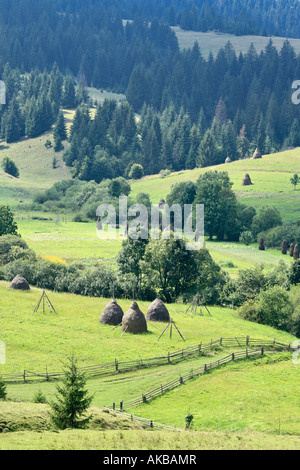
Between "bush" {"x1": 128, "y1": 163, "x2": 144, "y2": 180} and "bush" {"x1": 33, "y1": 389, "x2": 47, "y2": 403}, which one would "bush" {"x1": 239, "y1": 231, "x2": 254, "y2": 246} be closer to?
"bush" {"x1": 128, "y1": 163, "x2": 144, "y2": 180}

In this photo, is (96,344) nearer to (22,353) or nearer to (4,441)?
(22,353)

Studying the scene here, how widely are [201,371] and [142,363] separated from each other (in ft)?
14.4

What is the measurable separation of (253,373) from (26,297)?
26.7 metres

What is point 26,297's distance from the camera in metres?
69.3

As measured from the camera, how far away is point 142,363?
51.7 m

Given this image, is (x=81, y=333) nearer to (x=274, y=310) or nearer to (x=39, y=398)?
(x=39, y=398)

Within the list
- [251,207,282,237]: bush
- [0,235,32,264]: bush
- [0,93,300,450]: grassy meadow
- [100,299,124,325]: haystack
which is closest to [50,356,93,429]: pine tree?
[0,93,300,450]: grassy meadow

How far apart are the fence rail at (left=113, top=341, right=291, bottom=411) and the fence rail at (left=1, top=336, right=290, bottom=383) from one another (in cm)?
56

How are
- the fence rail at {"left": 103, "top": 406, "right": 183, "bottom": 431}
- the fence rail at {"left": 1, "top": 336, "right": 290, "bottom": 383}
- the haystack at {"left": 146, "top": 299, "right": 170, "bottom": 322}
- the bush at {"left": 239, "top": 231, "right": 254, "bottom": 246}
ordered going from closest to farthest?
the fence rail at {"left": 103, "top": 406, "right": 183, "bottom": 431}, the fence rail at {"left": 1, "top": 336, "right": 290, "bottom": 383}, the haystack at {"left": 146, "top": 299, "right": 170, "bottom": 322}, the bush at {"left": 239, "top": 231, "right": 254, "bottom": 246}

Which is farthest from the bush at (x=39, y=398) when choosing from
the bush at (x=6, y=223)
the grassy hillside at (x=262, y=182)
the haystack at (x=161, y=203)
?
the haystack at (x=161, y=203)

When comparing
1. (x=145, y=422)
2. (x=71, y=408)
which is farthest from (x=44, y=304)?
(x=71, y=408)

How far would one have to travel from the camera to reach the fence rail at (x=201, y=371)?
4420 cm

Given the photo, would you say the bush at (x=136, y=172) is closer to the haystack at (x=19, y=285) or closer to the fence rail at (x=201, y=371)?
the haystack at (x=19, y=285)

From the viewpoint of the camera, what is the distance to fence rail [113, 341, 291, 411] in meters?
44.2
